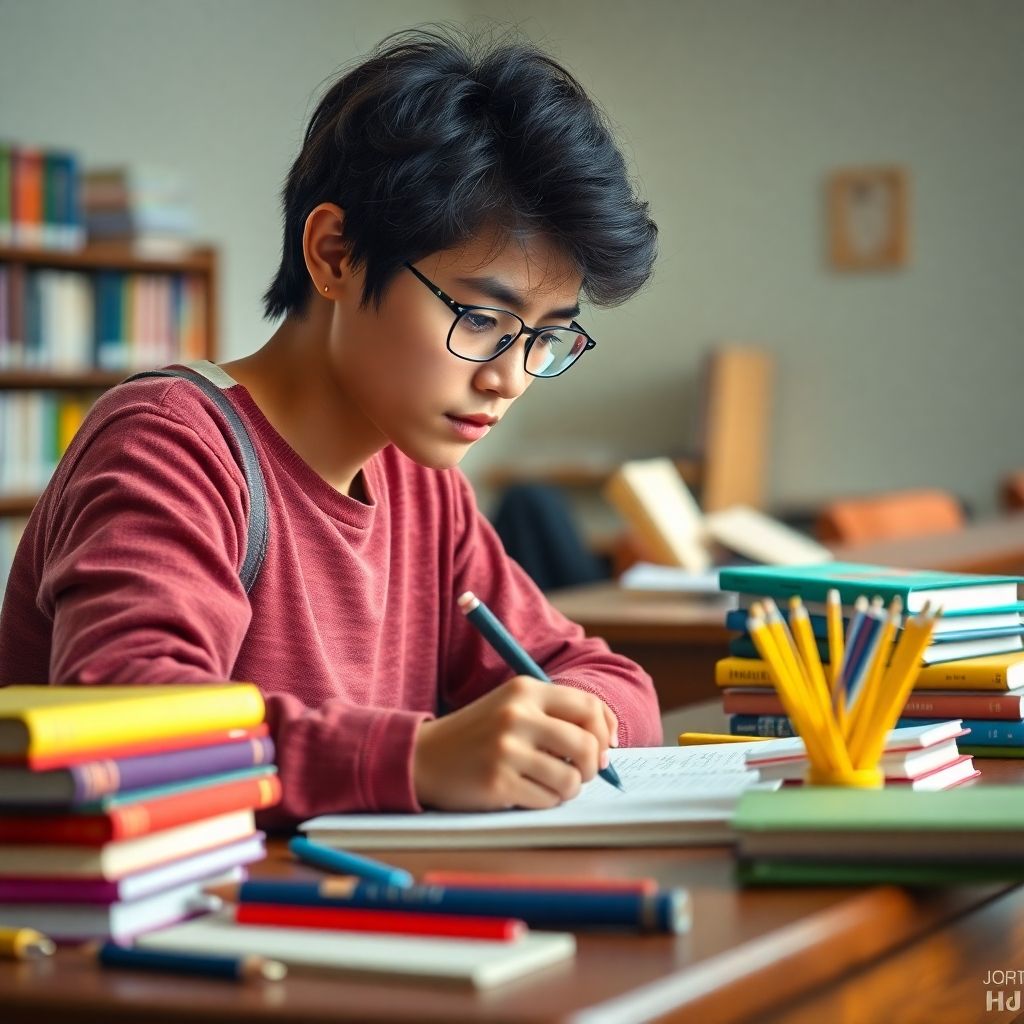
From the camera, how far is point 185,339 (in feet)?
15.5

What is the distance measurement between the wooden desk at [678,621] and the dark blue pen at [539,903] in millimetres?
1631

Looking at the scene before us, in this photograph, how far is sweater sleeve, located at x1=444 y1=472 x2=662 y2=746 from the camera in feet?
4.54

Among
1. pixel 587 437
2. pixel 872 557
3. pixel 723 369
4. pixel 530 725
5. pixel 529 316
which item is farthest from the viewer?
pixel 587 437

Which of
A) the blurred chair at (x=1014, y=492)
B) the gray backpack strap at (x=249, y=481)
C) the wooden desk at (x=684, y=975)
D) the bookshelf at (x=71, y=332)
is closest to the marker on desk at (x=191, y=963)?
the wooden desk at (x=684, y=975)

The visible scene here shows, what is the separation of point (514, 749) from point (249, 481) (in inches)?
15.0

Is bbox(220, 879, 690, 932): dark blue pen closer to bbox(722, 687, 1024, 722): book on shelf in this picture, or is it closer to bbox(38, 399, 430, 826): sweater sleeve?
bbox(38, 399, 430, 826): sweater sleeve

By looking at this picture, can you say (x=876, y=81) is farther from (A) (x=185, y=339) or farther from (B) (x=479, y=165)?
(B) (x=479, y=165)

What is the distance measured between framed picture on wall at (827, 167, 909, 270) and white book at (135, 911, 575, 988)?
568 centimetres

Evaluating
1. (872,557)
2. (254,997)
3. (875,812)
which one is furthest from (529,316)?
(872,557)

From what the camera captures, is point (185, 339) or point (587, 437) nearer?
point (185, 339)

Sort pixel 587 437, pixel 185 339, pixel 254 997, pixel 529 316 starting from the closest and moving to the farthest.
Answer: pixel 254 997
pixel 529 316
pixel 185 339
pixel 587 437

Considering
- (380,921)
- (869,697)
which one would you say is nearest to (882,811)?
(869,697)

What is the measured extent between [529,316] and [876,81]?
526 centimetres

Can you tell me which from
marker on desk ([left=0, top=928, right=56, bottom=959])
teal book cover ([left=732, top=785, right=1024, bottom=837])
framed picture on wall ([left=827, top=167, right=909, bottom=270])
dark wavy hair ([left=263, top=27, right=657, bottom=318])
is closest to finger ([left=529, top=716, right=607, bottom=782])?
teal book cover ([left=732, top=785, right=1024, bottom=837])
